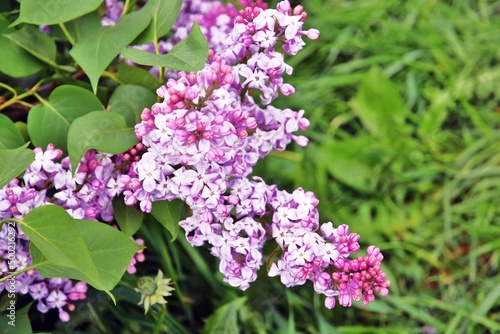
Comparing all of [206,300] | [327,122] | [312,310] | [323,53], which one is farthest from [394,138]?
[206,300]

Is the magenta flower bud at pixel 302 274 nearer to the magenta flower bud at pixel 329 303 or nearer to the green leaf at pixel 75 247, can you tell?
the magenta flower bud at pixel 329 303

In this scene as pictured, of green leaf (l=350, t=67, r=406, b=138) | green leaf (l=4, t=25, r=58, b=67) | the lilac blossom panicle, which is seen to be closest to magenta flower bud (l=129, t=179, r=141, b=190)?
the lilac blossom panicle

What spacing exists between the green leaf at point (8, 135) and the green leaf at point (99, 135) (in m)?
0.13

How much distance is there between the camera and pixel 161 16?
1.10 m

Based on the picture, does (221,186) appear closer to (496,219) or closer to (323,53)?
(496,219)

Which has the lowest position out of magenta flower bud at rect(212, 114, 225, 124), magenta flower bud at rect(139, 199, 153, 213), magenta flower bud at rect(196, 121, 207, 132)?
magenta flower bud at rect(139, 199, 153, 213)

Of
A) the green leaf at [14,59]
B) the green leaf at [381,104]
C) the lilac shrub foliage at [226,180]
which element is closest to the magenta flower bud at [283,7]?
the lilac shrub foliage at [226,180]

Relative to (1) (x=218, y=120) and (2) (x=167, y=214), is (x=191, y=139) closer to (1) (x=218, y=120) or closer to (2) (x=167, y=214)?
(1) (x=218, y=120)

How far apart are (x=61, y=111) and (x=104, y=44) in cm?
14

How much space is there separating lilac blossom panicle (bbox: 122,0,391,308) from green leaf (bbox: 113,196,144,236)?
0.06m

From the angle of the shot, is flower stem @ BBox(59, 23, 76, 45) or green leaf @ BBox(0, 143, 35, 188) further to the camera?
flower stem @ BBox(59, 23, 76, 45)

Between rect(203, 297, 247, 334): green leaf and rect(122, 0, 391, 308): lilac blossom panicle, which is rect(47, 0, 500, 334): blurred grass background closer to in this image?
rect(203, 297, 247, 334): green leaf

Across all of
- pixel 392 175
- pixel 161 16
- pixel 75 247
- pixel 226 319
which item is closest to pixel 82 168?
pixel 75 247

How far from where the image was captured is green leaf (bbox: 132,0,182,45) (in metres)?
1.09
